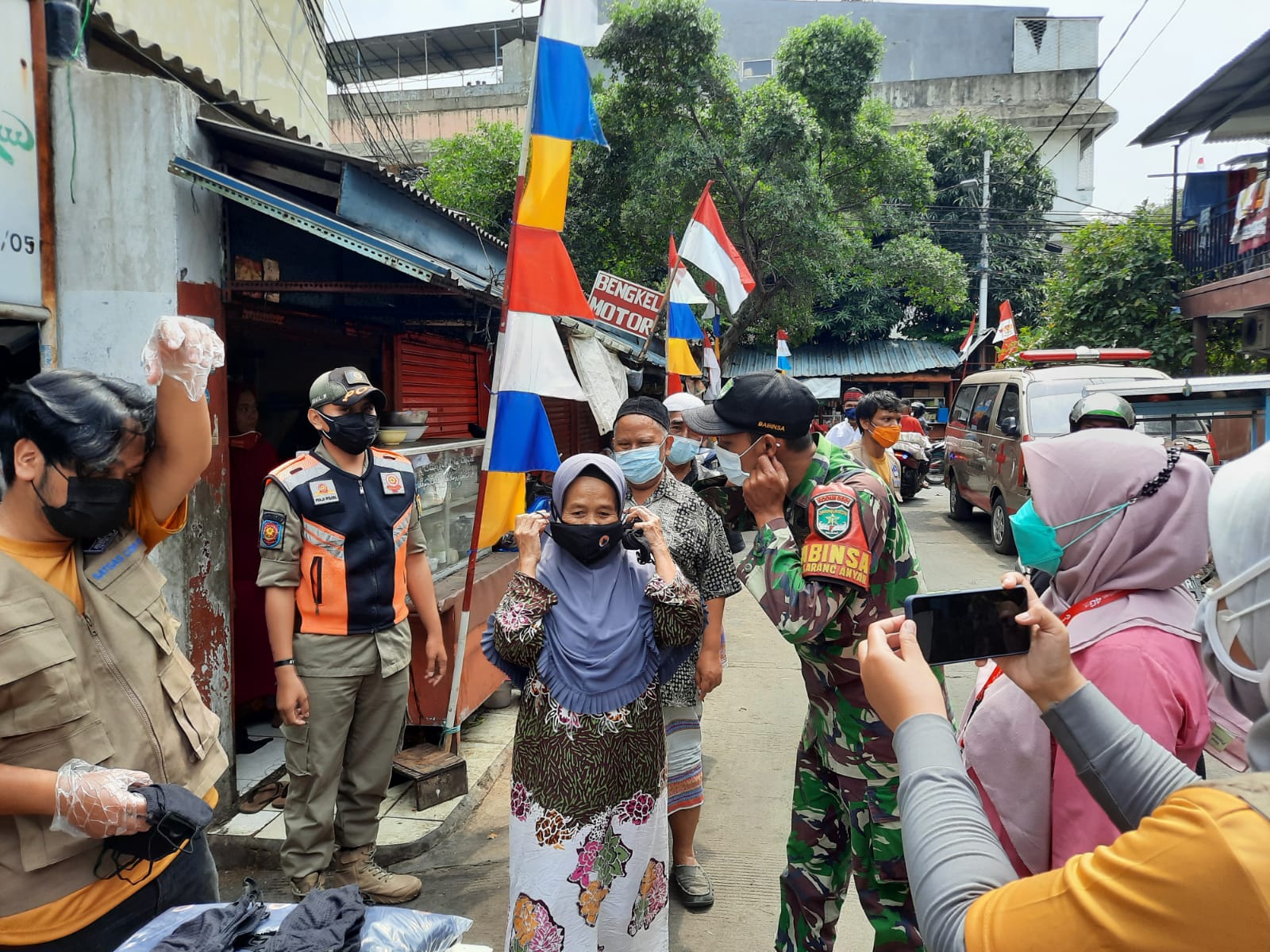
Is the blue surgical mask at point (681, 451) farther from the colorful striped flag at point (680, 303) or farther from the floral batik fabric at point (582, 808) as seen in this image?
the colorful striped flag at point (680, 303)

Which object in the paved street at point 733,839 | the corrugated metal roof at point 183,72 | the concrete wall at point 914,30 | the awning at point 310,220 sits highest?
the concrete wall at point 914,30

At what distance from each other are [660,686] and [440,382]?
500cm

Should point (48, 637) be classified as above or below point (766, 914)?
above

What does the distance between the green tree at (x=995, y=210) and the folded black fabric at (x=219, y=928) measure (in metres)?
22.8

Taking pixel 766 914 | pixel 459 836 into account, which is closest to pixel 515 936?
pixel 766 914

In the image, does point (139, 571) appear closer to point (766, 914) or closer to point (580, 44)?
point (766, 914)

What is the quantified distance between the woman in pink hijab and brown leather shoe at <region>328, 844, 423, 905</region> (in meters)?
2.56

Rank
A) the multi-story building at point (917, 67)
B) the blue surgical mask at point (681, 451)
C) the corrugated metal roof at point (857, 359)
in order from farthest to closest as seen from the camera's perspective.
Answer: the multi-story building at point (917, 67), the corrugated metal roof at point (857, 359), the blue surgical mask at point (681, 451)

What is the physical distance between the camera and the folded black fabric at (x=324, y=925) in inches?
57.1

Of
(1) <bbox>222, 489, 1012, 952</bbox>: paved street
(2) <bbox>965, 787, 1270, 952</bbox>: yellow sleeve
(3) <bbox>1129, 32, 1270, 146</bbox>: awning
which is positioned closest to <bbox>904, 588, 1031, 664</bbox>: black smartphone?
(2) <bbox>965, 787, 1270, 952</bbox>: yellow sleeve

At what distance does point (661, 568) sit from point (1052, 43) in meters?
30.8

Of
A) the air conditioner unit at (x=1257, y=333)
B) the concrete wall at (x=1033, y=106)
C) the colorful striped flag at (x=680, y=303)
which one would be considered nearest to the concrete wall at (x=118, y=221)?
the colorful striped flag at (x=680, y=303)

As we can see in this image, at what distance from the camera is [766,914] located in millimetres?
3225

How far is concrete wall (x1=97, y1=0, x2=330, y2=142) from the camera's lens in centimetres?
739
